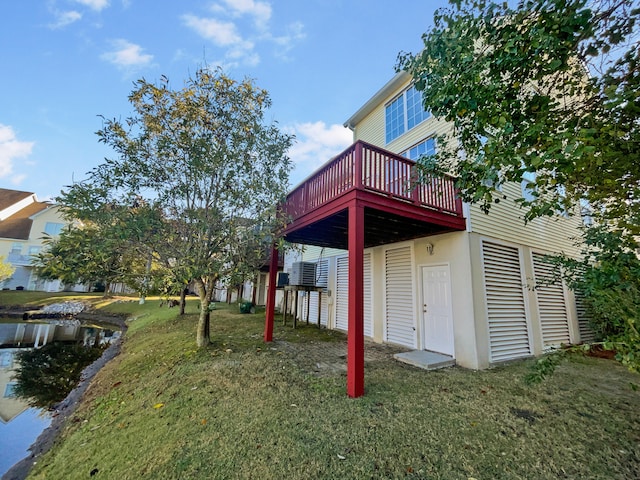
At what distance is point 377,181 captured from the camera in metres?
5.06

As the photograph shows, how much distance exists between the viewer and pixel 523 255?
7.04 meters

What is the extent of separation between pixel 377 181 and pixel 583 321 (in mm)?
9064

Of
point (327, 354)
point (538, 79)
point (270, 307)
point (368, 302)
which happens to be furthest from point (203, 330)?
point (538, 79)

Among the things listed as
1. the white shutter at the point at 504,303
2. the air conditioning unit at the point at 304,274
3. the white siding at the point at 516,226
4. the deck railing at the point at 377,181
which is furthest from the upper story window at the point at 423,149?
the air conditioning unit at the point at 304,274

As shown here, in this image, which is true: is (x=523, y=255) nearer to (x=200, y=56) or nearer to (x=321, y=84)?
(x=321, y=84)

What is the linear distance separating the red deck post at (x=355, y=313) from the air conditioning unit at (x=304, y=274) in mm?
6701

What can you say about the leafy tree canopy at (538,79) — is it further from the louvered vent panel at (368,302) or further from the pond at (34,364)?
the pond at (34,364)

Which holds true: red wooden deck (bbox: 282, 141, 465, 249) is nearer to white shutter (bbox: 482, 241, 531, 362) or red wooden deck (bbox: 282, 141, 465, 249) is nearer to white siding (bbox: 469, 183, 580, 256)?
white siding (bbox: 469, 183, 580, 256)

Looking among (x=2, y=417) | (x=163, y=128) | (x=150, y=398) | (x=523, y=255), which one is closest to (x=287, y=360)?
(x=150, y=398)

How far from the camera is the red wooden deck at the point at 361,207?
4180mm

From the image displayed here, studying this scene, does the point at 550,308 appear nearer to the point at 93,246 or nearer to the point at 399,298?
the point at 399,298

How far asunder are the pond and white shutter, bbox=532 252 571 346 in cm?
1082

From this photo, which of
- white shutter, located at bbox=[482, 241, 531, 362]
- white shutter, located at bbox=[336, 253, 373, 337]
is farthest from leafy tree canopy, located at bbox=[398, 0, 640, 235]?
white shutter, located at bbox=[336, 253, 373, 337]

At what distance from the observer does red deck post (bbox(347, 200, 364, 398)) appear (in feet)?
13.0
